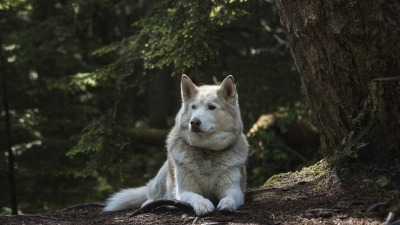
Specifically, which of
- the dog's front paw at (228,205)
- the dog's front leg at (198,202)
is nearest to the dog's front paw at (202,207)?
the dog's front leg at (198,202)

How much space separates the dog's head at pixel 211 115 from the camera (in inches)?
220

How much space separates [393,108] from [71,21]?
1107 centimetres

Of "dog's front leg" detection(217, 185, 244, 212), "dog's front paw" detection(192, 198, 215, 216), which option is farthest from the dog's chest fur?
"dog's front paw" detection(192, 198, 215, 216)

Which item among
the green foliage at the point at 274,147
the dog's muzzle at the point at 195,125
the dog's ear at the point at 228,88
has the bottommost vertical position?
the green foliage at the point at 274,147

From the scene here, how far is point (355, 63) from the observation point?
529 cm

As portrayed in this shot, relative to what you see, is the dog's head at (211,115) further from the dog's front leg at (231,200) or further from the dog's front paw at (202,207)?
the dog's front paw at (202,207)

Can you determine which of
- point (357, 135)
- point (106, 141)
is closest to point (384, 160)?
point (357, 135)

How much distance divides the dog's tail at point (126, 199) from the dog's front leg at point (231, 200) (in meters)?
1.40

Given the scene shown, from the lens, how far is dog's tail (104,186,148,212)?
6242 mm

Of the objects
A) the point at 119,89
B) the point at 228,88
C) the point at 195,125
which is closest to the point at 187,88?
the point at 228,88

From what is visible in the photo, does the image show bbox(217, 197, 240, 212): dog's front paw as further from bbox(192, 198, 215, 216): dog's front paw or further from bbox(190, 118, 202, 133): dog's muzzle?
bbox(190, 118, 202, 133): dog's muzzle

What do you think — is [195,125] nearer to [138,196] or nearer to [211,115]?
[211,115]

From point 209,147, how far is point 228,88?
2.30ft

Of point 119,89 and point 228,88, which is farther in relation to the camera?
point 119,89
